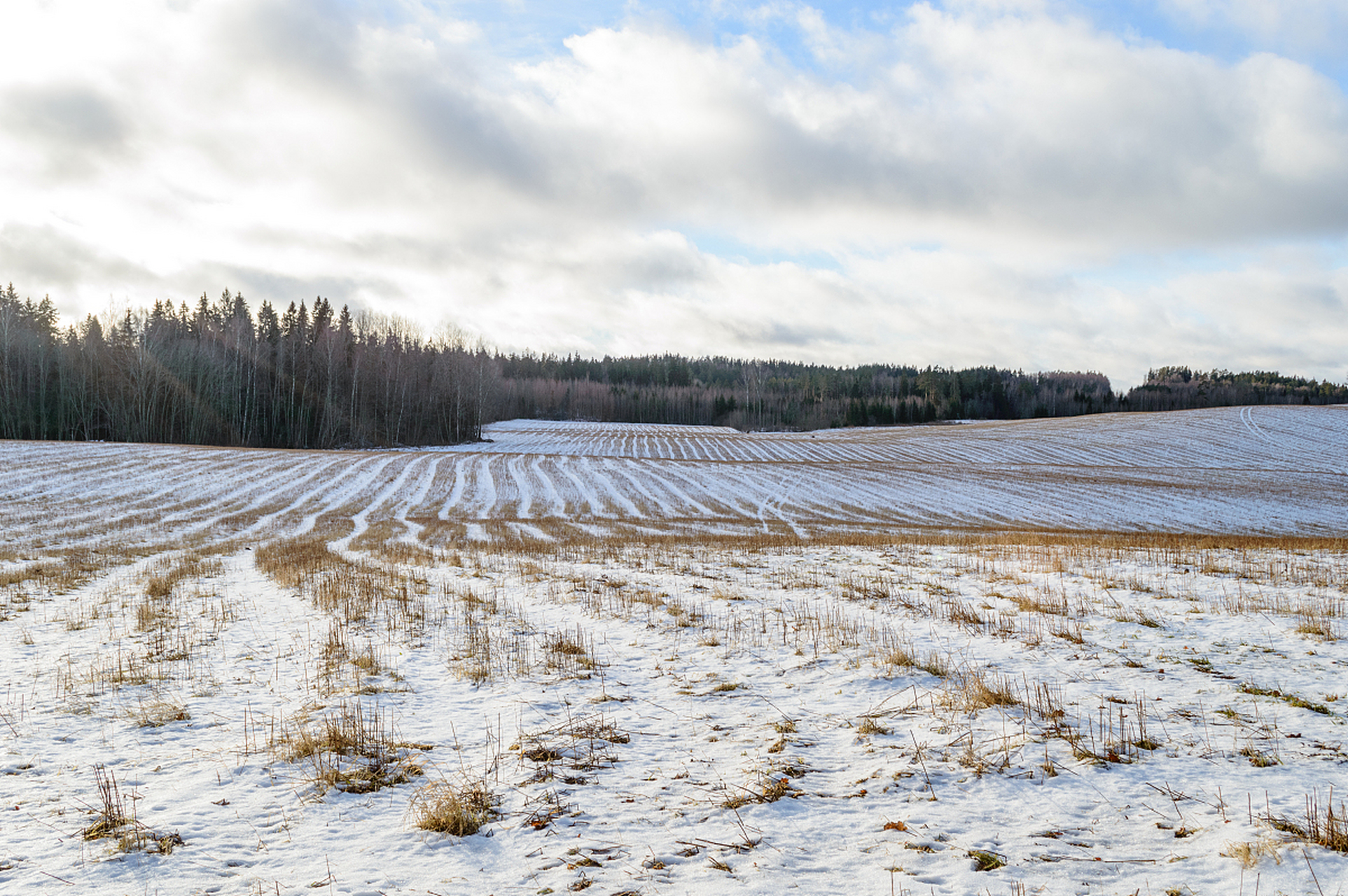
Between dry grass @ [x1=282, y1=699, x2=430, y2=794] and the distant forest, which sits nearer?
dry grass @ [x1=282, y1=699, x2=430, y2=794]

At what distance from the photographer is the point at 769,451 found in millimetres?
73312

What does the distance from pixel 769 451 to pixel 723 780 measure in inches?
2716

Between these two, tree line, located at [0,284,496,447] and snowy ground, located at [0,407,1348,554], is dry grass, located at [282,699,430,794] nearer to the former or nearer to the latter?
snowy ground, located at [0,407,1348,554]

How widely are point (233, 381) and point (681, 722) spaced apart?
92.0m

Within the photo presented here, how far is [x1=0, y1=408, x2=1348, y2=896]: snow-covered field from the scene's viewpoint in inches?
163

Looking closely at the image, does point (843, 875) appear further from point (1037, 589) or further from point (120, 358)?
point (120, 358)

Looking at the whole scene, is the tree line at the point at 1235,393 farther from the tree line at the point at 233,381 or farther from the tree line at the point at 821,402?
the tree line at the point at 233,381

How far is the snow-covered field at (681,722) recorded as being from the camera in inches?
163

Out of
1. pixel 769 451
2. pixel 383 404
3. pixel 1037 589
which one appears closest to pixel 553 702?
pixel 1037 589

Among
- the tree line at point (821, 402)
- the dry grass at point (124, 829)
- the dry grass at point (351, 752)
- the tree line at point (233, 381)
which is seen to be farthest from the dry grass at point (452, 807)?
the tree line at point (821, 402)

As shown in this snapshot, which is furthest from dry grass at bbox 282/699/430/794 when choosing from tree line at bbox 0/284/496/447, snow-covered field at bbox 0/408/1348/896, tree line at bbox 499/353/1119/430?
tree line at bbox 499/353/1119/430

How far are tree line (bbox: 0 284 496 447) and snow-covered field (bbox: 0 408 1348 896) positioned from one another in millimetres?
71844

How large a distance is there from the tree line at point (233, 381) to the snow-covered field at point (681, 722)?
236 feet

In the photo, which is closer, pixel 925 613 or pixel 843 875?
pixel 843 875
